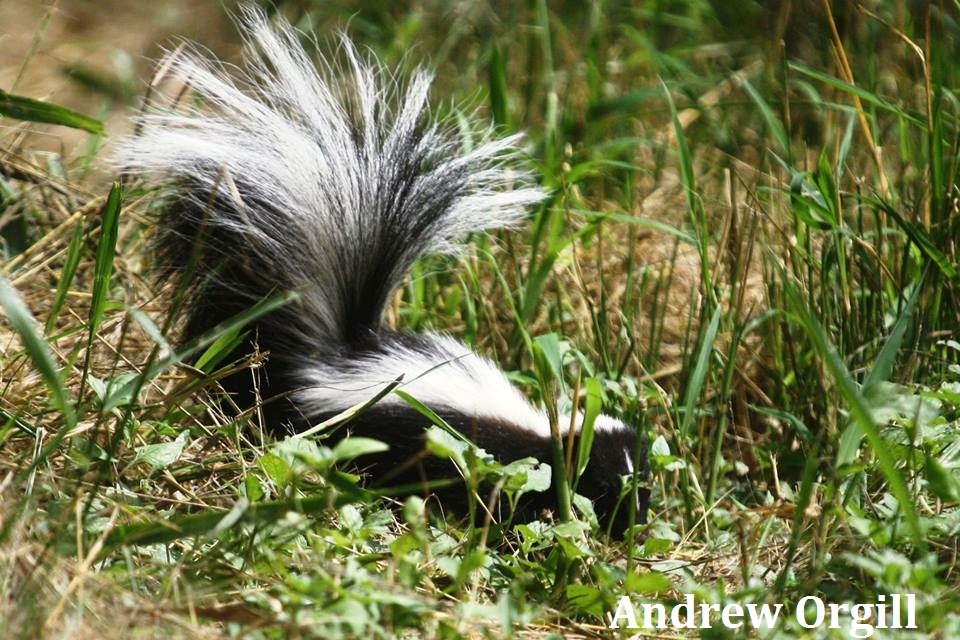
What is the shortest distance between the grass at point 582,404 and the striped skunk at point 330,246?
0.54 ft

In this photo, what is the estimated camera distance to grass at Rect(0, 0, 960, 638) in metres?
2.21

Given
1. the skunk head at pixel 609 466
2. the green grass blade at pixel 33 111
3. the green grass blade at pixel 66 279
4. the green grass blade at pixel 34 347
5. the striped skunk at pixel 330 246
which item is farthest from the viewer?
the skunk head at pixel 609 466

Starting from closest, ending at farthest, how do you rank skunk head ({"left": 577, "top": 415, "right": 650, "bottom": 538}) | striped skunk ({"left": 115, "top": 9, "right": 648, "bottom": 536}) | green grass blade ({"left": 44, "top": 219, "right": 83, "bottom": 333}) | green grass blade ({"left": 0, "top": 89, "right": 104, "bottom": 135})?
1. green grass blade ({"left": 44, "top": 219, "right": 83, "bottom": 333})
2. green grass blade ({"left": 0, "top": 89, "right": 104, "bottom": 135})
3. striped skunk ({"left": 115, "top": 9, "right": 648, "bottom": 536})
4. skunk head ({"left": 577, "top": 415, "right": 650, "bottom": 538})

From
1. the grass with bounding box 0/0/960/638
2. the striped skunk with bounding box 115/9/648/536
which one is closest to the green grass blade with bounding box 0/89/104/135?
the grass with bounding box 0/0/960/638

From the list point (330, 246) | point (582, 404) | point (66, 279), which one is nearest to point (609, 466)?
point (582, 404)

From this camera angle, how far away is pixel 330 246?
3.53m

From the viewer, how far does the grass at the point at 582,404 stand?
86.9 inches

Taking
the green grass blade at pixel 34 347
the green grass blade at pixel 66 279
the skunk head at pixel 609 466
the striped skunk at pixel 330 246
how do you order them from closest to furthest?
the green grass blade at pixel 34 347, the green grass blade at pixel 66 279, the striped skunk at pixel 330 246, the skunk head at pixel 609 466

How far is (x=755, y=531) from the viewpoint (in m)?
2.87

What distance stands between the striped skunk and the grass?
0.54 ft

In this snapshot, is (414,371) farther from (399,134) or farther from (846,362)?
(846,362)

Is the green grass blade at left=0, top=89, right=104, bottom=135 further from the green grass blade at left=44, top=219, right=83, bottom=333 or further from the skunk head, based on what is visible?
the skunk head

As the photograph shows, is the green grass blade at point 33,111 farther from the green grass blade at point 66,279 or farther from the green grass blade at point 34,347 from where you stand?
the green grass blade at point 34,347

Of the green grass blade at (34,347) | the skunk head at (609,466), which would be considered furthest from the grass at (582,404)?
the skunk head at (609,466)
